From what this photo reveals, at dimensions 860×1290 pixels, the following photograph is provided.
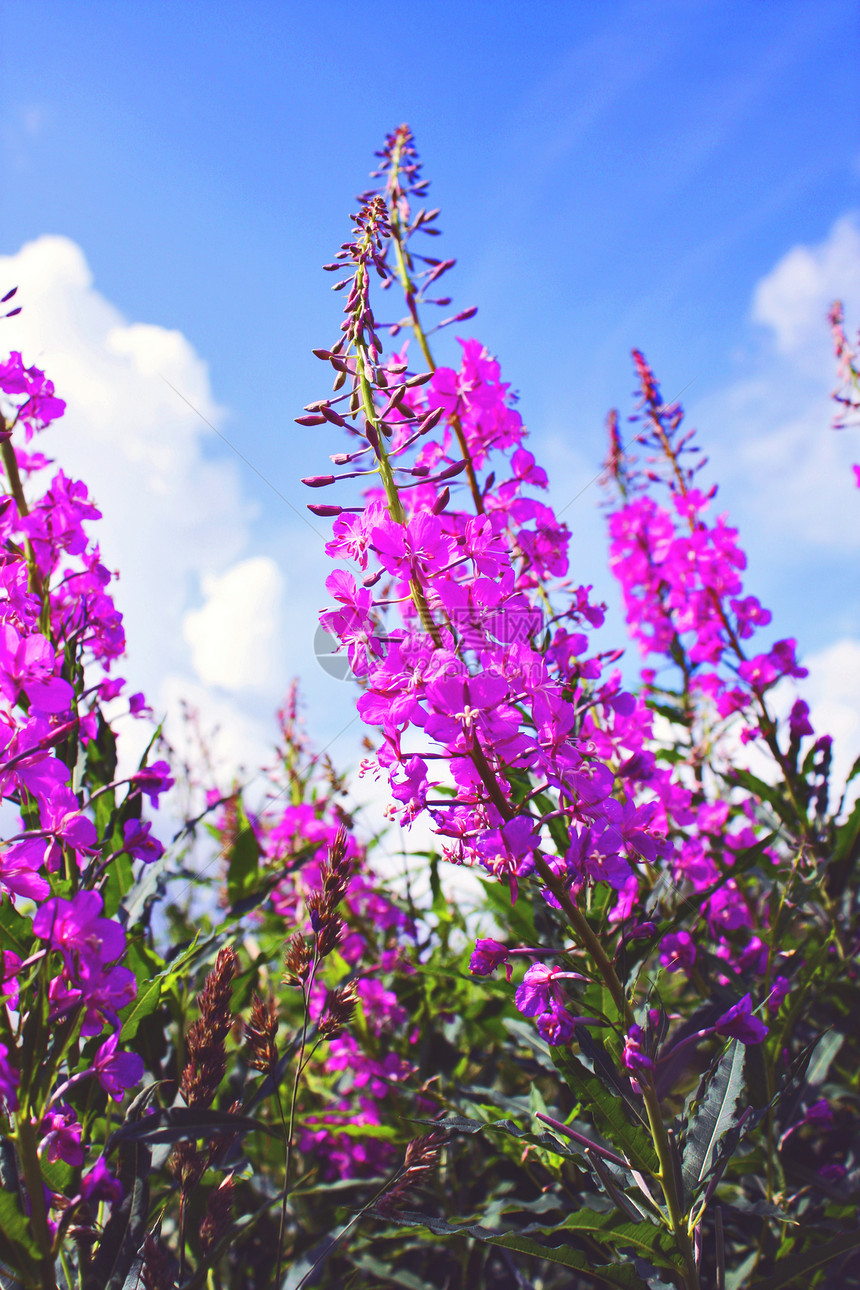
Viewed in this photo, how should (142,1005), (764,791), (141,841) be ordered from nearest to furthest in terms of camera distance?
(142,1005) → (141,841) → (764,791)

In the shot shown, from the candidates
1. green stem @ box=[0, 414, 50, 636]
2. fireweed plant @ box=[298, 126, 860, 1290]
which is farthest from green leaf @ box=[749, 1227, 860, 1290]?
green stem @ box=[0, 414, 50, 636]

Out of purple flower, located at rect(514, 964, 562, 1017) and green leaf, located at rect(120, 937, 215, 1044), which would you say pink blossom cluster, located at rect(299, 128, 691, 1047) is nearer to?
purple flower, located at rect(514, 964, 562, 1017)

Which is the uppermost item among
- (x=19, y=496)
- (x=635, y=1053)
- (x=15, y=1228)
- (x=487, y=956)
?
(x=19, y=496)

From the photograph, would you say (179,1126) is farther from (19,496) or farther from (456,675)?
(19,496)

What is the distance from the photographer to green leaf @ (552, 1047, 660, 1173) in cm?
159

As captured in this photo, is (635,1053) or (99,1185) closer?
(99,1185)

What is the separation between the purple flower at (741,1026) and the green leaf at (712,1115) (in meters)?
0.21

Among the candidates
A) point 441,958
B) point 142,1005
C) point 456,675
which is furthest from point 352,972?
point 456,675

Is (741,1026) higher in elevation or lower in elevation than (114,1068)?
higher

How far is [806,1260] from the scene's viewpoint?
1.55 meters

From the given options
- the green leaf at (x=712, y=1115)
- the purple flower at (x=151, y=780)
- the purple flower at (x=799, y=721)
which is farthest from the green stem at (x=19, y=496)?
the purple flower at (x=799, y=721)

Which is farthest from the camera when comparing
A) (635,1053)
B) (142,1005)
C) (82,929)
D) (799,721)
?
(799,721)

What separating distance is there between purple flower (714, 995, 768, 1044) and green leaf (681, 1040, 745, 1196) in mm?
209

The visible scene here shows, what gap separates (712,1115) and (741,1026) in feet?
1.05
